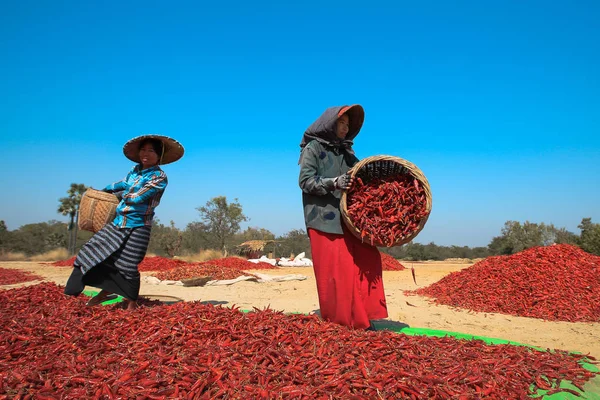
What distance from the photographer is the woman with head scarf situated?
3.49 metres

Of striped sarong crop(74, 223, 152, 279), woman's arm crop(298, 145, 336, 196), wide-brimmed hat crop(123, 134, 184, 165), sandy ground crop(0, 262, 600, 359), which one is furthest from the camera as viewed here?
sandy ground crop(0, 262, 600, 359)

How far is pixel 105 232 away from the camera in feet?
12.9

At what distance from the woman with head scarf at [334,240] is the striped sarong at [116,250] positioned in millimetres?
1790

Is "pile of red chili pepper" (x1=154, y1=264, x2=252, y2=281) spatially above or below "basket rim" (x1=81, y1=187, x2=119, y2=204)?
below

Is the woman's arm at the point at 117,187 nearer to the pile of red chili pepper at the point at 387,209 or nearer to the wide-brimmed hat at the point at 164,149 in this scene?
the wide-brimmed hat at the point at 164,149

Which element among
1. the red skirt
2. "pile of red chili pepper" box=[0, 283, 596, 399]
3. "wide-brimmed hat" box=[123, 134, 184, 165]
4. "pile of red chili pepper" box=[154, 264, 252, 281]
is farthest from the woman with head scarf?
"pile of red chili pepper" box=[154, 264, 252, 281]

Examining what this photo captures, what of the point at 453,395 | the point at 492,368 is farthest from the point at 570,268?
the point at 453,395

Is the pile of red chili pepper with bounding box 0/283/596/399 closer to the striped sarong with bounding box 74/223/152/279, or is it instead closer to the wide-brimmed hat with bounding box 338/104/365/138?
the striped sarong with bounding box 74/223/152/279

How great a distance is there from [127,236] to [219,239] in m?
24.9

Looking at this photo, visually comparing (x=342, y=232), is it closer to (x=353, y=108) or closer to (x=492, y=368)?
(x=353, y=108)

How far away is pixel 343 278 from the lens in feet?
11.6

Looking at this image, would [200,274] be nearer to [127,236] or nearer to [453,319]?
[127,236]

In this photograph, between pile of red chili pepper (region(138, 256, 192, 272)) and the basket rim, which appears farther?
pile of red chili pepper (region(138, 256, 192, 272))

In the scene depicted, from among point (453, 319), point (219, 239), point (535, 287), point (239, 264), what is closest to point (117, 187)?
point (453, 319)
